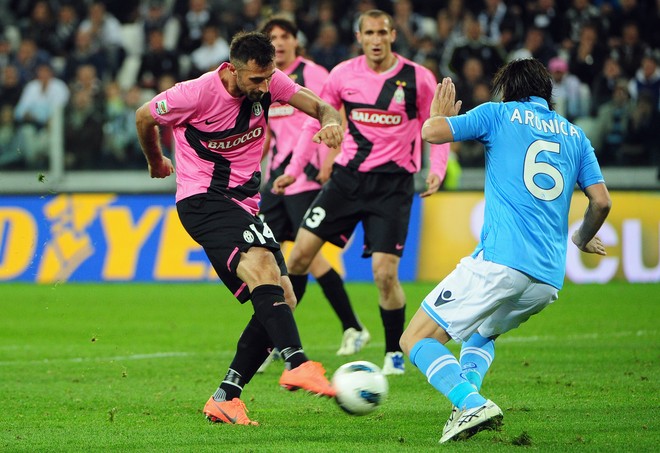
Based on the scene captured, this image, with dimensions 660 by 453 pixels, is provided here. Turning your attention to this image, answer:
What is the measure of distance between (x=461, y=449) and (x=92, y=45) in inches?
602

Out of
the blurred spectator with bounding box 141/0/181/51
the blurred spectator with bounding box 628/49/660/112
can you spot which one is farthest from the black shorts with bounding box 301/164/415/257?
the blurred spectator with bounding box 141/0/181/51

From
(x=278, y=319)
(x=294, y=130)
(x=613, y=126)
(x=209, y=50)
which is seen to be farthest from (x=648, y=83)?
(x=278, y=319)

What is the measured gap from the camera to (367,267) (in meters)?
15.3

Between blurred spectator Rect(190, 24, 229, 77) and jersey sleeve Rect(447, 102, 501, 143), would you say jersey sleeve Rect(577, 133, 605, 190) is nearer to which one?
jersey sleeve Rect(447, 102, 501, 143)

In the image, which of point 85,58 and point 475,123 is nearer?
point 475,123

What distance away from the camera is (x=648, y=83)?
1705cm

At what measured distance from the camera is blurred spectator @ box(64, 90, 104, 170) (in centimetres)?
1692

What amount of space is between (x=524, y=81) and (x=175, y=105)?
191 cm

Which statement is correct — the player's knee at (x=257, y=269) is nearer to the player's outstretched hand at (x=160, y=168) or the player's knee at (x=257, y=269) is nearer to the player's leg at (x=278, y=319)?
the player's leg at (x=278, y=319)

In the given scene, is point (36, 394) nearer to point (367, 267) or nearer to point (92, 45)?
point (367, 267)

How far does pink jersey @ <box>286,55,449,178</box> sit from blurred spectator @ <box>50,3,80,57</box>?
39.2 feet

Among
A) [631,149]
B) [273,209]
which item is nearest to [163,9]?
[631,149]

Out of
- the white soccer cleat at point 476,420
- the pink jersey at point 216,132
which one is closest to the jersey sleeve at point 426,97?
the pink jersey at point 216,132

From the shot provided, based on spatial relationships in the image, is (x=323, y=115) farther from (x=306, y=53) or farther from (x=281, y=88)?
Answer: (x=306, y=53)
